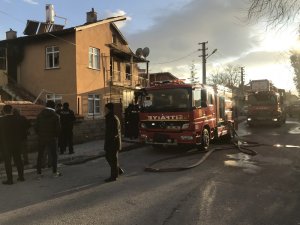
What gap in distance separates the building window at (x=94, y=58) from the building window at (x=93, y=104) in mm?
2083

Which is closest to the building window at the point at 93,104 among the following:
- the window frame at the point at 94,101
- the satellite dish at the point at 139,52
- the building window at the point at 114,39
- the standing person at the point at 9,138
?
the window frame at the point at 94,101

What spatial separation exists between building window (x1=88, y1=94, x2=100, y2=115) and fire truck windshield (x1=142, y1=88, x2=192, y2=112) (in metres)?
13.3

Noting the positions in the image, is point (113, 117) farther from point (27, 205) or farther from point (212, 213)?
point (212, 213)

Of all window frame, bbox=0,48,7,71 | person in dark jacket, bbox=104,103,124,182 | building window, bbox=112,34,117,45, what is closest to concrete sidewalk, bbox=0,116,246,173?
person in dark jacket, bbox=104,103,124,182

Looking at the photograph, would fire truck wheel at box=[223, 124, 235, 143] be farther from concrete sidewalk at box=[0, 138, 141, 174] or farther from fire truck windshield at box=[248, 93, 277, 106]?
fire truck windshield at box=[248, 93, 277, 106]

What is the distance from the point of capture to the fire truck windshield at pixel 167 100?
14.3 m

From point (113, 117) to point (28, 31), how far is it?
22.2 metres

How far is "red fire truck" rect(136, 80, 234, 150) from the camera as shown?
14.2m

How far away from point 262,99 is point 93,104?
42.0 ft

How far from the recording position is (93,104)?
28219mm

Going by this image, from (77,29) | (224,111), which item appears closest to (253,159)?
(224,111)

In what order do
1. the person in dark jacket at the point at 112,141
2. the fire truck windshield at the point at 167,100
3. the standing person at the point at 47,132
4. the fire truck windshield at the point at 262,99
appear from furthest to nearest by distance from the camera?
the fire truck windshield at the point at 262,99
the fire truck windshield at the point at 167,100
the standing person at the point at 47,132
the person in dark jacket at the point at 112,141

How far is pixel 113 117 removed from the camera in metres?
9.61

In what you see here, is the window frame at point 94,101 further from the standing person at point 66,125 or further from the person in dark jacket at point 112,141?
the person in dark jacket at point 112,141
